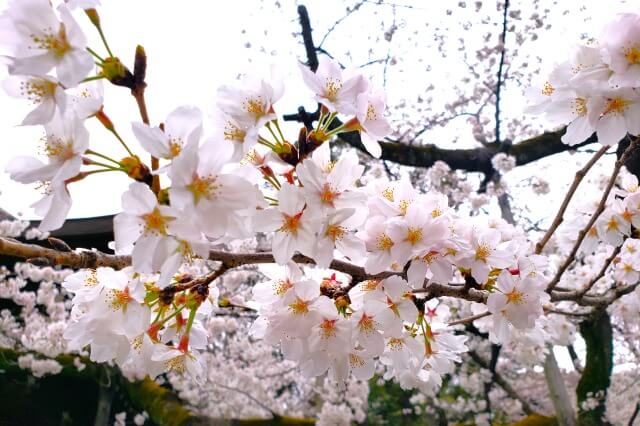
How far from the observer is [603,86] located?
95 centimetres

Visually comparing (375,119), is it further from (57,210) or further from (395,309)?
(57,210)

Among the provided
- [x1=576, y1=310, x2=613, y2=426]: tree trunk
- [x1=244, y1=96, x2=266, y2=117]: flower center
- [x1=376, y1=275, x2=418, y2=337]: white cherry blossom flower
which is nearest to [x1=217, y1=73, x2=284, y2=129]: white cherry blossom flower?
[x1=244, y1=96, x2=266, y2=117]: flower center

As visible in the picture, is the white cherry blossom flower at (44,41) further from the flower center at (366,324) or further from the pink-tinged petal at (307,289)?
the flower center at (366,324)

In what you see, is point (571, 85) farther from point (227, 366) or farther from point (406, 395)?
point (406, 395)

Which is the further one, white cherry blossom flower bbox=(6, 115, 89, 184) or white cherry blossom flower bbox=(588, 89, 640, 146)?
white cherry blossom flower bbox=(588, 89, 640, 146)


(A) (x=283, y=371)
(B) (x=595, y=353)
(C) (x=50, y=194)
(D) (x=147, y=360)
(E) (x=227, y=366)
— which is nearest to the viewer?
(C) (x=50, y=194)

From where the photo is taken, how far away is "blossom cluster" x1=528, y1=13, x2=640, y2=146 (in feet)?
2.97

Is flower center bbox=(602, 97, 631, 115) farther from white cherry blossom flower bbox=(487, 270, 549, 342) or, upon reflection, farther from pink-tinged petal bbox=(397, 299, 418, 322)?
pink-tinged petal bbox=(397, 299, 418, 322)

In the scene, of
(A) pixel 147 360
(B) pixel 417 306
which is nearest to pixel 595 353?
(B) pixel 417 306

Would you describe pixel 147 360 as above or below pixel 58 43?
below

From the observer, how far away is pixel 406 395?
12211 mm

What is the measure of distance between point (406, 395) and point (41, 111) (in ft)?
41.3

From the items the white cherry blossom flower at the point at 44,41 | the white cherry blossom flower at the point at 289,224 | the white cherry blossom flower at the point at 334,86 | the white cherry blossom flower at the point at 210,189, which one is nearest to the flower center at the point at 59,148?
the white cherry blossom flower at the point at 44,41

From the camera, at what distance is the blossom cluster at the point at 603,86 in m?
0.91
